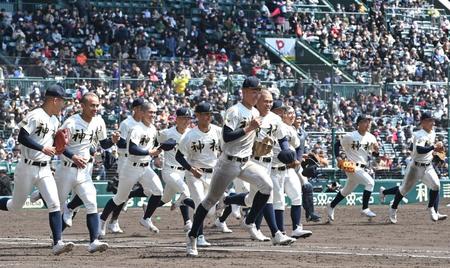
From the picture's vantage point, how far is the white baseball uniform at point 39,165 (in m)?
14.3

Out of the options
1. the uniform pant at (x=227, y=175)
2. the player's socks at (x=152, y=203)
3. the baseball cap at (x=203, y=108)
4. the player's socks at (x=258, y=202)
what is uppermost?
the baseball cap at (x=203, y=108)

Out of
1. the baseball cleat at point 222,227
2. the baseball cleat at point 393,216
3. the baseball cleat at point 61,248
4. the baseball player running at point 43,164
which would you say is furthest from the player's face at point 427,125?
the baseball cleat at point 61,248

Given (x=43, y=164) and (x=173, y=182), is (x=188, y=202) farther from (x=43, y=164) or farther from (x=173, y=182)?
(x=43, y=164)

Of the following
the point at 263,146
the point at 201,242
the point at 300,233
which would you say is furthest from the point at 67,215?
the point at 263,146

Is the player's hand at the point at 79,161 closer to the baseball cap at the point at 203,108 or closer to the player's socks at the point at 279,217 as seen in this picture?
the baseball cap at the point at 203,108

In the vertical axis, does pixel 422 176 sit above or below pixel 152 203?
below

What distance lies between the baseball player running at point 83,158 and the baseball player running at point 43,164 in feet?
1.35

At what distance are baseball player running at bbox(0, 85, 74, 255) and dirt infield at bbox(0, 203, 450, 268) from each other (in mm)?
491

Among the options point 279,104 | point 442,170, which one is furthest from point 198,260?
point 442,170

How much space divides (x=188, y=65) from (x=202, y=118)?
557 inches

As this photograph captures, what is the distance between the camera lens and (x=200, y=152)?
16.9 m

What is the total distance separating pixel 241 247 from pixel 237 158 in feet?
6.92

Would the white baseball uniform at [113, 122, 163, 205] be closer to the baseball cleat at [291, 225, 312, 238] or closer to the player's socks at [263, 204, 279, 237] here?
the baseball cleat at [291, 225, 312, 238]

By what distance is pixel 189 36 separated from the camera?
4009 centimetres
